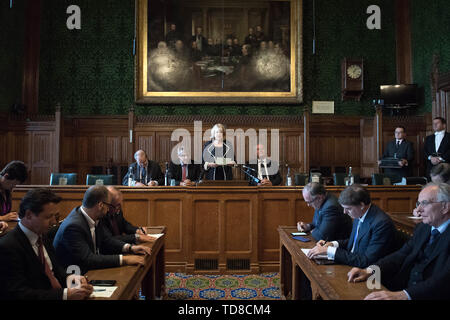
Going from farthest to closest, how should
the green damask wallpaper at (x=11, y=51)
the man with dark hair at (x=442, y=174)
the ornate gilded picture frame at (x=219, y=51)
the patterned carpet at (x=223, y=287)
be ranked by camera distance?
the ornate gilded picture frame at (x=219, y=51) → the green damask wallpaper at (x=11, y=51) → the patterned carpet at (x=223, y=287) → the man with dark hair at (x=442, y=174)

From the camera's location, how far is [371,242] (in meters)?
2.45

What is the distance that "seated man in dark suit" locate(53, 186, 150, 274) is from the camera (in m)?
2.32

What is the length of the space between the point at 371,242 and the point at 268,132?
603cm

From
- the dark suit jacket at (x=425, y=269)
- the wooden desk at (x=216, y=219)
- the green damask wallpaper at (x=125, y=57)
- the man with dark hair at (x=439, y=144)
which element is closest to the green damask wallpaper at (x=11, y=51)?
the green damask wallpaper at (x=125, y=57)

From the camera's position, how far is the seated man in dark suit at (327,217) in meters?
3.12

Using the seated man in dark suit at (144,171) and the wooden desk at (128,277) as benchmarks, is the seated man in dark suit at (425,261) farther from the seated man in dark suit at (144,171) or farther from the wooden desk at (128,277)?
the seated man in dark suit at (144,171)

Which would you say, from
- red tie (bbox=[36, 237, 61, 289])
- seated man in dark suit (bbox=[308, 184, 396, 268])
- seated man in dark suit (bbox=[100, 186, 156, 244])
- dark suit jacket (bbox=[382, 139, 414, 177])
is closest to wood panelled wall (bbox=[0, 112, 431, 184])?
dark suit jacket (bbox=[382, 139, 414, 177])

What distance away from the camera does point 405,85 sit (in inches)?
315

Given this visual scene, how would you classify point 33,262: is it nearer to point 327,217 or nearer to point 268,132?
point 327,217

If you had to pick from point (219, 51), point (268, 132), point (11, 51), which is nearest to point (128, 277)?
point (268, 132)

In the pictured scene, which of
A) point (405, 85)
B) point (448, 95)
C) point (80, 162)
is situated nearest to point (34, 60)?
point (80, 162)

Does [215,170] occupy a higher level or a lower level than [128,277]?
higher

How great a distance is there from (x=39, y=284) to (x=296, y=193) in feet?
11.6
